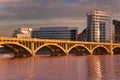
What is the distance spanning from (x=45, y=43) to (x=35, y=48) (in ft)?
24.2

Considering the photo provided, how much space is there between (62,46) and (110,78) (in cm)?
10899

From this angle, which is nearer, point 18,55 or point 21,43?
point 21,43

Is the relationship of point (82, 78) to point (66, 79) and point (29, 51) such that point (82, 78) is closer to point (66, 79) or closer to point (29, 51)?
point (66, 79)

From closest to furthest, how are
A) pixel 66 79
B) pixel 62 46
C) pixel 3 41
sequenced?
pixel 66 79 → pixel 3 41 → pixel 62 46

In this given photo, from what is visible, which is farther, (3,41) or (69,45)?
(69,45)

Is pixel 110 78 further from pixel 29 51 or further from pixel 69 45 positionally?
pixel 69 45

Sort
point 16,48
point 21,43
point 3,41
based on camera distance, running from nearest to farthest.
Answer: point 3,41 → point 21,43 → point 16,48

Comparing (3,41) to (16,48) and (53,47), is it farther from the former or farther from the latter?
(53,47)

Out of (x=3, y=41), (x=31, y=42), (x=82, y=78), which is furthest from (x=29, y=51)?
(x=82, y=78)

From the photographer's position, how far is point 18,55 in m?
162

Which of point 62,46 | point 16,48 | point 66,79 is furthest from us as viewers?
point 62,46

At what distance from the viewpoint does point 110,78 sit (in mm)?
73438

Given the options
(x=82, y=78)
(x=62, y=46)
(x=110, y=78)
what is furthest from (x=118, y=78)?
(x=62, y=46)

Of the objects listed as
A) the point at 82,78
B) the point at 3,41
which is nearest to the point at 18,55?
the point at 3,41
